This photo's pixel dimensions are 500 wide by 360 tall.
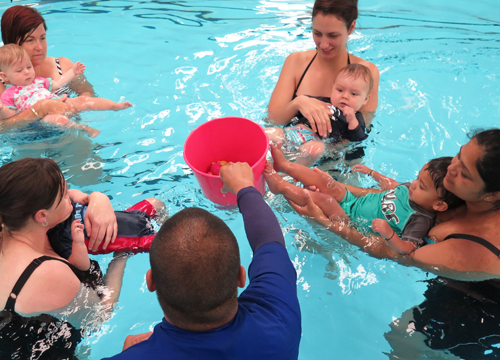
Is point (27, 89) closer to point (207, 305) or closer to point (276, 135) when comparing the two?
point (276, 135)

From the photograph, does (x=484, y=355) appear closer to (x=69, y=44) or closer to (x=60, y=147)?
(x=60, y=147)

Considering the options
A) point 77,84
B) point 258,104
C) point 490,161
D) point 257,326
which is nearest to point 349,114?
point 490,161

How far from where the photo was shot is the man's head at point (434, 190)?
7.93 feet

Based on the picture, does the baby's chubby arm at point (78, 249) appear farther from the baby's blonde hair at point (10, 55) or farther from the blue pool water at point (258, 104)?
the baby's blonde hair at point (10, 55)

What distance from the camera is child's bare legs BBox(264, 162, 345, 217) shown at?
8.59ft

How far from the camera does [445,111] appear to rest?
4754 mm

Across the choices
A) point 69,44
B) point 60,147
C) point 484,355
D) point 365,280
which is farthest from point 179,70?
point 484,355

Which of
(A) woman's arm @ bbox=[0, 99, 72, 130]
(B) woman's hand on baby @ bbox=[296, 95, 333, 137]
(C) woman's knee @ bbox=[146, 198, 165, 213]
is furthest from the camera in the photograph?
(A) woman's arm @ bbox=[0, 99, 72, 130]

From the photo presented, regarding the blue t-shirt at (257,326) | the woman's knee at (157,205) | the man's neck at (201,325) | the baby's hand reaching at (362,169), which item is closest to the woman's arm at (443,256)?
the baby's hand reaching at (362,169)

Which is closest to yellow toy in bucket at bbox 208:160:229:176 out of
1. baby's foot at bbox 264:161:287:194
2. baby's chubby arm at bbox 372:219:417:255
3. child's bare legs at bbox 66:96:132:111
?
baby's foot at bbox 264:161:287:194

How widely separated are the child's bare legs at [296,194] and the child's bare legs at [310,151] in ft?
1.67

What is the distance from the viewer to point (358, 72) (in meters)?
3.21

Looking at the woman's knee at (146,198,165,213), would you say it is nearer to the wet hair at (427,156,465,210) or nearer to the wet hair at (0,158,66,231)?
the wet hair at (0,158,66,231)

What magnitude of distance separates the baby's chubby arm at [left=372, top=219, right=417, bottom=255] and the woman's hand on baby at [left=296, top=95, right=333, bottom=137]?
0.98 meters
